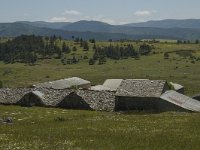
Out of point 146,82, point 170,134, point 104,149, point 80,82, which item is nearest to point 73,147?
point 104,149

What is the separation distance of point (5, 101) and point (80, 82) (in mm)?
33269

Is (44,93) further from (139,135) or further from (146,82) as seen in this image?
(139,135)

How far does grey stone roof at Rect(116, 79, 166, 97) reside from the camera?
82075 mm

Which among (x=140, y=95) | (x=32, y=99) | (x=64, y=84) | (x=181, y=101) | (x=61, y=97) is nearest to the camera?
(x=181, y=101)

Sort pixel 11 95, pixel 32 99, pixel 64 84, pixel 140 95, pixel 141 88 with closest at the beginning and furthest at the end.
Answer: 1. pixel 140 95
2. pixel 141 88
3. pixel 32 99
4. pixel 11 95
5. pixel 64 84

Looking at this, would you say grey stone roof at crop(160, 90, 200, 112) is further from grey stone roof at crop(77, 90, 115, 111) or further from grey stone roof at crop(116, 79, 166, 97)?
grey stone roof at crop(77, 90, 115, 111)

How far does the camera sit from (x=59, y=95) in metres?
88.7

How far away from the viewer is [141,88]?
276ft

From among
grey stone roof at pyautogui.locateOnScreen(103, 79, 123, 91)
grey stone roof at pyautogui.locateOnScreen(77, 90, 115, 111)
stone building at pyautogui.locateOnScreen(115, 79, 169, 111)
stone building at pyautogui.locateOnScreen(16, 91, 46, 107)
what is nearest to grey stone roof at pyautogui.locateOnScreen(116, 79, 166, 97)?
stone building at pyautogui.locateOnScreen(115, 79, 169, 111)

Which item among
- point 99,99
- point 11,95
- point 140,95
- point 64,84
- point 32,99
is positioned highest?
point 140,95

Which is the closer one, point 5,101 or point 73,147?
point 73,147

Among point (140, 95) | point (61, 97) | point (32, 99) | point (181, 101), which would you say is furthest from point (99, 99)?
point (181, 101)

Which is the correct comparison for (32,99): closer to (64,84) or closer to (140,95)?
(140,95)

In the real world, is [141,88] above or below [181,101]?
above
